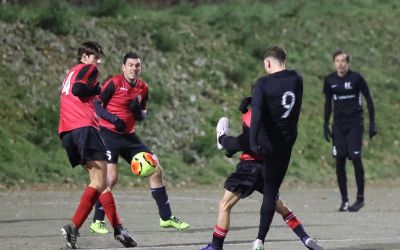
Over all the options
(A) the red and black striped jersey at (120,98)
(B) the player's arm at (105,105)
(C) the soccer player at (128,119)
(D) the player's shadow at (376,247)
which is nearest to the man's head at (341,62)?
(C) the soccer player at (128,119)

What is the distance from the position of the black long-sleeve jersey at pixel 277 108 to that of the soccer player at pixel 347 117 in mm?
6896

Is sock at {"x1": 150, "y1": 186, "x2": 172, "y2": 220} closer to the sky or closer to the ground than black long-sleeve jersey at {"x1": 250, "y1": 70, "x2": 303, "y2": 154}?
closer to the ground

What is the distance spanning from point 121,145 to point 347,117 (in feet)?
17.4

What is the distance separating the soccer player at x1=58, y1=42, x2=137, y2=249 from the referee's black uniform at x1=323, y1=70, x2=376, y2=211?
662cm

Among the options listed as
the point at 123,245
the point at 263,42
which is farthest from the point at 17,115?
the point at 123,245

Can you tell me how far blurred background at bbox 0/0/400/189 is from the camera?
2470 cm

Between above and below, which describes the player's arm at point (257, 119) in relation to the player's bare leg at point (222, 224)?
above

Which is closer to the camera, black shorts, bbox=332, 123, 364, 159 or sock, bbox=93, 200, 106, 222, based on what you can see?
sock, bbox=93, 200, 106, 222

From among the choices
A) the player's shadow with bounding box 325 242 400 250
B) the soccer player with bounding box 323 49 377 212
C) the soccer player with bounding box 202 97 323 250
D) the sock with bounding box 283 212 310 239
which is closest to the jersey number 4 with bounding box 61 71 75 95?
the soccer player with bounding box 202 97 323 250

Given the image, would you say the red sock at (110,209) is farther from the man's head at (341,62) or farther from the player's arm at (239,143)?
the man's head at (341,62)

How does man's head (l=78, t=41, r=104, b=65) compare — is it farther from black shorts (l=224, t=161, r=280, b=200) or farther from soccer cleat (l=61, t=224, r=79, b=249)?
black shorts (l=224, t=161, r=280, b=200)

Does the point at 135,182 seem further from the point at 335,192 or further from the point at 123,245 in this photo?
the point at 123,245

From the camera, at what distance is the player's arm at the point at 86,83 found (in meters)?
11.4

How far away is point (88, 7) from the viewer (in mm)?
31047
